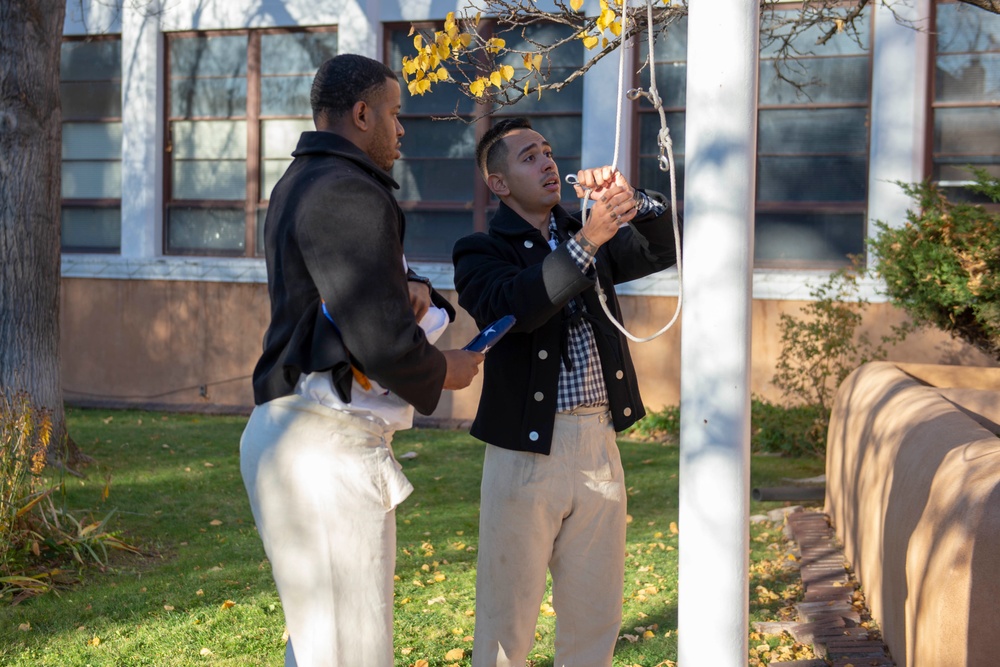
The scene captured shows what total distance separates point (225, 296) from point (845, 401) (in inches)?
310

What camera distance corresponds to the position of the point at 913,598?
3.71 m

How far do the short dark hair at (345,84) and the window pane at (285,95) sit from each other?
9.99 m

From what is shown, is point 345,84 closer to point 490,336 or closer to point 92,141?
point 490,336

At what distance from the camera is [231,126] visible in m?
13.1

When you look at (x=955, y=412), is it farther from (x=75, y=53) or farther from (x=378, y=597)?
(x=75, y=53)

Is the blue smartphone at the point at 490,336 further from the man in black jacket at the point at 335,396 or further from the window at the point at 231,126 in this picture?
the window at the point at 231,126

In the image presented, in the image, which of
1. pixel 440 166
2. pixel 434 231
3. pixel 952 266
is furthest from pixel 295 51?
pixel 952 266

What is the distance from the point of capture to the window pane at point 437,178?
12297 mm

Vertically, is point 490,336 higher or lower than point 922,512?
higher

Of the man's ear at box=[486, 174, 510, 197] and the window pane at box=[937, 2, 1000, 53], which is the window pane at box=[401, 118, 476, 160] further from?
the man's ear at box=[486, 174, 510, 197]

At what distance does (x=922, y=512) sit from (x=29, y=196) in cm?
677

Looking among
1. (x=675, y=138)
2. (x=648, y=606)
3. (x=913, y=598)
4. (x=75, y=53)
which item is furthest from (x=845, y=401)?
(x=75, y=53)

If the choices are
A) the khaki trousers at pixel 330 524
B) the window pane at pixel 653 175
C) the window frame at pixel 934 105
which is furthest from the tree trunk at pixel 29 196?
the window frame at pixel 934 105

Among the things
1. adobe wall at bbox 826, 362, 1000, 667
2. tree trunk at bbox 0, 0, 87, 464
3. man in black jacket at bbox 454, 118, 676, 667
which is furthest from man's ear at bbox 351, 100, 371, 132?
tree trunk at bbox 0, 0, 87, 464
